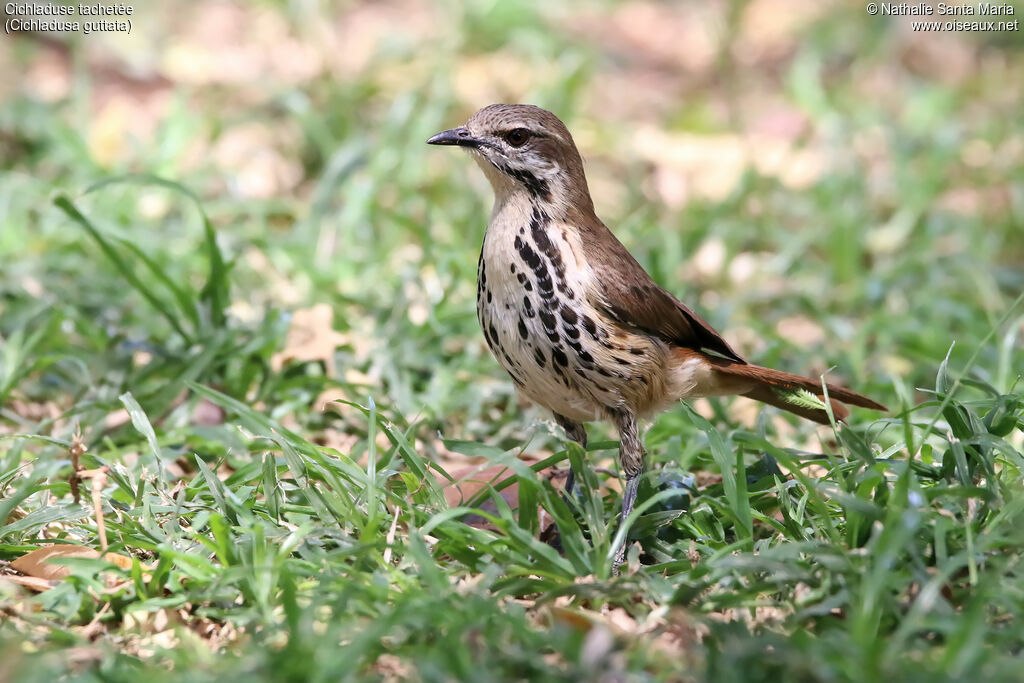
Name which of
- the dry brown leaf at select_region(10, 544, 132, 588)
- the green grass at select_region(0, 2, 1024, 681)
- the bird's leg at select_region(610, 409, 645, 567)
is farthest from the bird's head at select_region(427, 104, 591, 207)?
the dry brown leaf at select_region(10, 544, 132, 588)

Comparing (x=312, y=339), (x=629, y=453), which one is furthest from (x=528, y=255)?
(x=312, y=339)

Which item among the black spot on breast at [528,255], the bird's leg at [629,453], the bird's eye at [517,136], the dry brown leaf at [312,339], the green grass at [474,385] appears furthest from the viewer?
the dry brown leaf at [312,339]

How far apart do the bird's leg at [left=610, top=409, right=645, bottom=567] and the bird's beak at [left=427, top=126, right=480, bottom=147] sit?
1106 mm

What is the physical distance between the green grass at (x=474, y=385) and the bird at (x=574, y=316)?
9.1 inches

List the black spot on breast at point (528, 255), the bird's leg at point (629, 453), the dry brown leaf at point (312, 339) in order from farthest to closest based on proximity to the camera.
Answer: the dry brown leaf at point (312, 339), the black spot on breast at point (528, 255), the bird's leg at point (629, 453)

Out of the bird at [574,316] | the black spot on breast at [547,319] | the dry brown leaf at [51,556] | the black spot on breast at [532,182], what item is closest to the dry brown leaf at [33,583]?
the dry brown leaf at [51,556]

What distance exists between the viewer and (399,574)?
3.16 metres

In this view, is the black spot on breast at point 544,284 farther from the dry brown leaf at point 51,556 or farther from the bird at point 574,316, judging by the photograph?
the dry brown leaf at point 51,556

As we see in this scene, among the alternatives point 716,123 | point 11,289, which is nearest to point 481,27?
point 716,123

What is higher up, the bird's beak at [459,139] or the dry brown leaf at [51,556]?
the bird's beak at [459,139]

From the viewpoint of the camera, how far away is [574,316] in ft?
12.3

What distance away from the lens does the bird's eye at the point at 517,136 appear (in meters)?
4.10

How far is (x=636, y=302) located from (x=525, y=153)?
27.5 inches

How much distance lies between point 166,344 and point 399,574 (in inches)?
92.5
